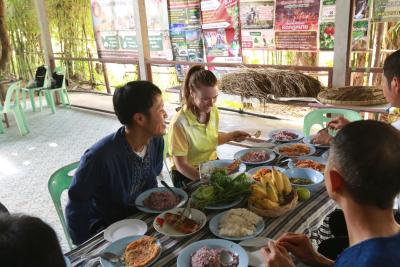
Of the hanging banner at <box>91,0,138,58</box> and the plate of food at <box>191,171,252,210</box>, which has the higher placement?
the hanging banner at <box>91,0,138,58</box>

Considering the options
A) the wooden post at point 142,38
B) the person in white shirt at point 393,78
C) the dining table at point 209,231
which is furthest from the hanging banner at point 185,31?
the dining table at point 209,231

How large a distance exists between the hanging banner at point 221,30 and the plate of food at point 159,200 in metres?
3.09

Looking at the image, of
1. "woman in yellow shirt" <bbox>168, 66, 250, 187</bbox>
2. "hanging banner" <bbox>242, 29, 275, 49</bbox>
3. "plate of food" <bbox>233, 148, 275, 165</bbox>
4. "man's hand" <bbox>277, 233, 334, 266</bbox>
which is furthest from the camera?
"hanging banner" <bbox>242, 29, 275, 49</bbox>

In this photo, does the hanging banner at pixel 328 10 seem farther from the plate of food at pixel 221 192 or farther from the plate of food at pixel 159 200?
the plate of food at pixel 159 200

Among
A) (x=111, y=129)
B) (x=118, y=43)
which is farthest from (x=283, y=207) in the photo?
(x=118, y=43)

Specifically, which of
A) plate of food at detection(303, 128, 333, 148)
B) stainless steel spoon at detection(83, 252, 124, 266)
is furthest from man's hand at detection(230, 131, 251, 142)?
stainless steel spoon at detection(83, 252, 124, 266)

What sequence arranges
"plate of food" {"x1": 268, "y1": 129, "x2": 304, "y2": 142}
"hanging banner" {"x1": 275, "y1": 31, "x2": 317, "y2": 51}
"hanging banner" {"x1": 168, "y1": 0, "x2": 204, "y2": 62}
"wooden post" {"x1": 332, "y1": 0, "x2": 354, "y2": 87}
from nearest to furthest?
"plate of food" {"x1": 268, "y1": 129, "x2": 304, "y2": 142} → "wooden post" {"x1": 332, "y1": 0, "x2": 354, "y2": 87} → "hanging banner" {"x1": 275, "y1": 31, "x2": 317, "y2": 51} → "hanging banner" {"x1": 168, "y1": 0, "x2": 204, "y2": 62}

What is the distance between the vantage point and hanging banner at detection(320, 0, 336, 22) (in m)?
3.41

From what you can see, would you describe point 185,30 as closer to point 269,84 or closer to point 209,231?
point 269,84

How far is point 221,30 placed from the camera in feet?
14.6

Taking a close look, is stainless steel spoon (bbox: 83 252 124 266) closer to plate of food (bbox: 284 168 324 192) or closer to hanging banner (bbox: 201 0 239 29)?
plate of food (bbox: 284 168 324 192)

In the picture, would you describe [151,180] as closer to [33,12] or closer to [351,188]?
[351,188]

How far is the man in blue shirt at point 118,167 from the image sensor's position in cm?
155

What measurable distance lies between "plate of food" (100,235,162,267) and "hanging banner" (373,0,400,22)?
2907 millimetres
